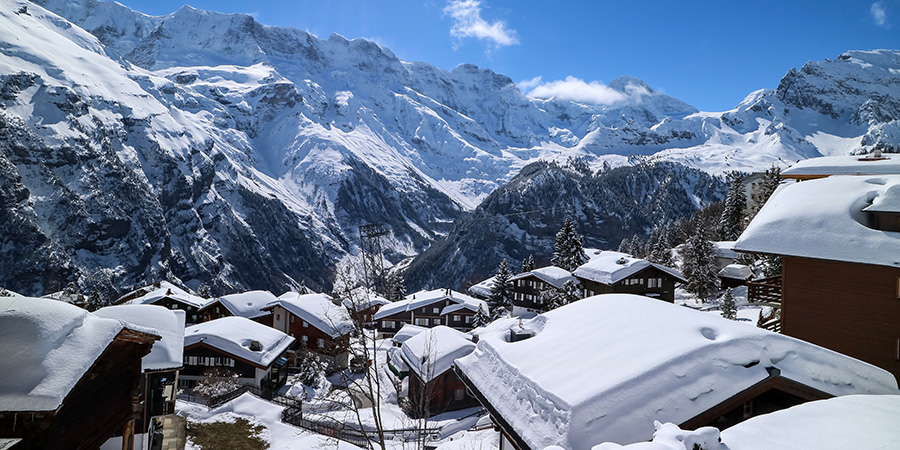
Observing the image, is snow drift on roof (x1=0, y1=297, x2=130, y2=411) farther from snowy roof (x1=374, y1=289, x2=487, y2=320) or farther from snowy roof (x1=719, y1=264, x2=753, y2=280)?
snowy roof (x1=374, y1=289, x2=487, y2=320)

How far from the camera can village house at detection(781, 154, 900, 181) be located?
58.5 feet

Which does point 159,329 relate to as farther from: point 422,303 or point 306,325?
point 422,303

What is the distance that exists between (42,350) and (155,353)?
9.13 metres

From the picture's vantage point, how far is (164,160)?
6156 inches

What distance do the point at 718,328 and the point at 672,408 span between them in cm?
225

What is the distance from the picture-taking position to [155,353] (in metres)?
15.4

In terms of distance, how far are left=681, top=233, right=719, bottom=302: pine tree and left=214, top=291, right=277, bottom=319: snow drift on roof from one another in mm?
46675

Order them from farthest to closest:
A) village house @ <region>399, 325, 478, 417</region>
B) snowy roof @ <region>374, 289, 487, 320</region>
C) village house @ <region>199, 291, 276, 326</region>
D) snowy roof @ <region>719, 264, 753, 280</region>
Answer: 1. snowy roof @ <region>374, 289, 487, 320</region>
2. village house @ <region>199, 291, 276, 326</region>
3. snowy roof @ <region>719, 264, 753, 280</region>
4. village house @ <region>399, 325, 478, 417</region>

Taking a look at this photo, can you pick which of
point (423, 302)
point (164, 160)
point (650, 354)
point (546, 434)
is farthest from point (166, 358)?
point (164, 160)

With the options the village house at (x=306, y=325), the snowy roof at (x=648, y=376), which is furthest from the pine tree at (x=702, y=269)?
the snowy roof at (x=648, y=376)

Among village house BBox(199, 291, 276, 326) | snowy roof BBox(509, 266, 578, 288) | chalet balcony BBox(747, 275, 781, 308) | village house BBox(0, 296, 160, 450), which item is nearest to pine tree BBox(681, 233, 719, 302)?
snowy roof BBox(509, 266, 578, 288)

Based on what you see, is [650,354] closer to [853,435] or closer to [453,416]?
[853,435]

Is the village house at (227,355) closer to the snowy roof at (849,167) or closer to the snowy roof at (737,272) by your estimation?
the snowy roof at (849,167)

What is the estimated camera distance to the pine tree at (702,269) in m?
41.5
